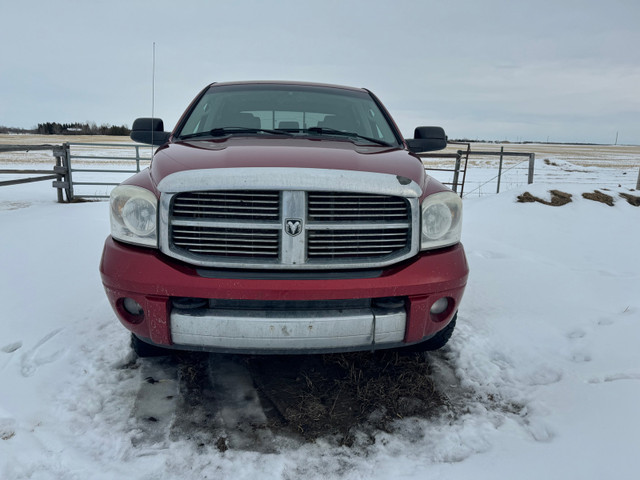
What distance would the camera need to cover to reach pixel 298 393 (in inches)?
91.4

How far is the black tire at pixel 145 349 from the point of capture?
2465mm

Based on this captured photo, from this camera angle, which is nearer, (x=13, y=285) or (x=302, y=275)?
(x=302, y=275)

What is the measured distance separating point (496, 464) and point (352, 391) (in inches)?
30.4

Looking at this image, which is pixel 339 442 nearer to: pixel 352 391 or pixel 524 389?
pixel 352 391

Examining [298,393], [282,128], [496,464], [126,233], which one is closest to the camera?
[496,464]

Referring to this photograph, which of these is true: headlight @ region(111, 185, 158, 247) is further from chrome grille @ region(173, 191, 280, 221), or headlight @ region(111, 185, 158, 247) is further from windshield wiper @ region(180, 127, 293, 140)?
windshield wiper @ region(180, 127, 293, 140)

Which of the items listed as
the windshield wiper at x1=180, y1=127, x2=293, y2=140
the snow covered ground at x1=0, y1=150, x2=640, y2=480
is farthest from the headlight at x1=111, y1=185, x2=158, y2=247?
the windshield wiper at x1=180, y1=127, x2=293, y2=140

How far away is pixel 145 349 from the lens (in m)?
2.49

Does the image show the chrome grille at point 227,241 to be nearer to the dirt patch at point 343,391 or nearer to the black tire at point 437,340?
the dirt patch at point 343,391

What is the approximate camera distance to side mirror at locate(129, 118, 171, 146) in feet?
11.1

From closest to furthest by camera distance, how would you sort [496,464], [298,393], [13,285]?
[496,464]
[298,393]
[13,285]

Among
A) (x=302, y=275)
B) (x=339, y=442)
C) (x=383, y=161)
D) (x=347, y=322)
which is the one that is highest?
(x=383, y=161)

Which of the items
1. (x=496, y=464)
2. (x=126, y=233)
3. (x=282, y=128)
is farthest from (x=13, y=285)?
(x=496, y=464)

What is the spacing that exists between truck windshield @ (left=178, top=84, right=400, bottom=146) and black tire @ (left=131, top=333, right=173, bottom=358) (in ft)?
4.64
